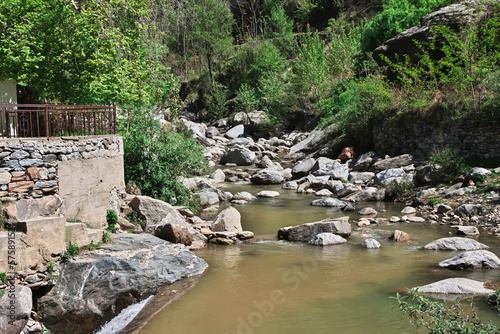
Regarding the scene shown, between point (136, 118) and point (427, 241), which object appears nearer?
point (427, 241)

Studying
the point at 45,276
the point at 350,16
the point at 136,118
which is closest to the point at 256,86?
the point at 350,16

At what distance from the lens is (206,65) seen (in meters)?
39.1

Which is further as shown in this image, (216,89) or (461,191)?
(216,89)

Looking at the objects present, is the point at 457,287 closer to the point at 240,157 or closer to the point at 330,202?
the point at 330,202

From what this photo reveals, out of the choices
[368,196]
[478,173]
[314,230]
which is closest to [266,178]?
[368,196]

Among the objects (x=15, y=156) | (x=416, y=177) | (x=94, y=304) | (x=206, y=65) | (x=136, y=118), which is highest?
(x=206, y=65)

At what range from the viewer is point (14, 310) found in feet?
21.8

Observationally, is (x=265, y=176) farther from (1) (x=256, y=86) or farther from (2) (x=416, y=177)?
(1) (x=256, y=86)

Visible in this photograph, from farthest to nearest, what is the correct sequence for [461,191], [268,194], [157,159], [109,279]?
[268,194] → [461,191] → [157,159] → [109,279]

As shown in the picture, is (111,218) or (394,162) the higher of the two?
(394,162)

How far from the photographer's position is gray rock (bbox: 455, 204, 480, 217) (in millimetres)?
11827

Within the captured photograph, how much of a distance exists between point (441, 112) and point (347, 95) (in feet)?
22.0

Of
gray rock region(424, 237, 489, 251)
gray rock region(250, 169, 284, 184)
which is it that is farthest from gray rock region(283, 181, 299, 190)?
gray rock region(424, 237, 489, 251)

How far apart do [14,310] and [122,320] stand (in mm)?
1566
